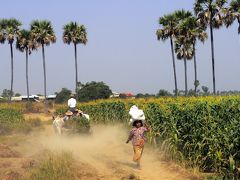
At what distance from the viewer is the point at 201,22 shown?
55.0 m

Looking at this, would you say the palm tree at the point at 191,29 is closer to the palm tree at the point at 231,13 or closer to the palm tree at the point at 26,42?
the palm tree at the point at 231,13

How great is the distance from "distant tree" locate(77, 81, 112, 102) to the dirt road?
64.6 m

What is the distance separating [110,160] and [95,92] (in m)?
75.6

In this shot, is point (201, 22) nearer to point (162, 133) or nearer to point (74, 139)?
point (74, 139)

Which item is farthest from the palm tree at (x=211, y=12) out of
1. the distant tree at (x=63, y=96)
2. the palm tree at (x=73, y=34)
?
the distant tree at (x=63, y=96)

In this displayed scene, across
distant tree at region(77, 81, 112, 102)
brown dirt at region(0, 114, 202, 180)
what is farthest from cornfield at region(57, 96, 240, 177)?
distant tree at region(77, 81, 112, 102)

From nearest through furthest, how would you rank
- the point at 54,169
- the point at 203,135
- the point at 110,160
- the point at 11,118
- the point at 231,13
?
the point at 54,169
the point at 203,135
the point at 110,160
the point at 11,118
the point at 231,13

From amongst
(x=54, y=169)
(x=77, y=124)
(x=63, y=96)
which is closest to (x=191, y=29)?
(x=77, y=124)

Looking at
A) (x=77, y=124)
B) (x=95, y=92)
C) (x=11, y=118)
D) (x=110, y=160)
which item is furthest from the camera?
(x=95, y=92)

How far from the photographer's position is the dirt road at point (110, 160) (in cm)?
1338

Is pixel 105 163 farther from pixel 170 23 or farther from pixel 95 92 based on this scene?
pixel 95 92

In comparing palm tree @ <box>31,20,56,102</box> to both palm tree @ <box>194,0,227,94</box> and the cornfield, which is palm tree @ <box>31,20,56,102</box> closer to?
palm tree @ <box>194,0,227,94</box>

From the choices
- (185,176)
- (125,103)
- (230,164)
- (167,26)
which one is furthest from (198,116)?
(167,26)

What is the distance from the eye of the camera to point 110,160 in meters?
16.6
